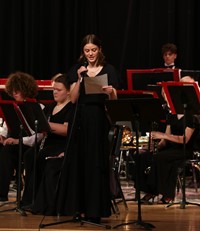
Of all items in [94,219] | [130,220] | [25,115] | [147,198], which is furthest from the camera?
[147,198]

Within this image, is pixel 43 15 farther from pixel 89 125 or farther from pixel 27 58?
pixel 89 125

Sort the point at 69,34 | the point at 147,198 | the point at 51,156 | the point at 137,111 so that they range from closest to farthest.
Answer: the point at 137,111 < the point at 51,156 < the point at 147,198 < the point at 69,34

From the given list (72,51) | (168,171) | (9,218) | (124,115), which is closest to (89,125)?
(124,115)

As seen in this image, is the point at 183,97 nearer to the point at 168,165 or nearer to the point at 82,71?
the point at 168,165

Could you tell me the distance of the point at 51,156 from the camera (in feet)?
20.8

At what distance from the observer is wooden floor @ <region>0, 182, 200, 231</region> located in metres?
5.32

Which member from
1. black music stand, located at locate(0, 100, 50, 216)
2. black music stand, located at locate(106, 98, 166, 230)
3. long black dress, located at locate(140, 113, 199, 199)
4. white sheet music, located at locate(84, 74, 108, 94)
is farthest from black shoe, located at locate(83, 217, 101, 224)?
long black dress, located at locate(140, 113, 199, 199)

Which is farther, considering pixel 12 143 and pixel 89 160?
pixel 12 143

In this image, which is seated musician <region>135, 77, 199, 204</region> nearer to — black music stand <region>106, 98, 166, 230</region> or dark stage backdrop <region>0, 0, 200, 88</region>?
black music stand <region>106, 98, 166, 230</region>

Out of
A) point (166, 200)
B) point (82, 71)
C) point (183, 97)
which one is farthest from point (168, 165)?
point (82, 71)

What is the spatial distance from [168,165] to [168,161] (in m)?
0.04

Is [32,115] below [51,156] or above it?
above

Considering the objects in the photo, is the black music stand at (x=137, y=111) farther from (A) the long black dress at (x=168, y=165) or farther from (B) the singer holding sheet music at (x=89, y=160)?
(A) the long black dress at (x=168, y=165)

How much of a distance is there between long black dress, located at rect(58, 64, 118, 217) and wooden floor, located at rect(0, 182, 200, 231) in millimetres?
169
